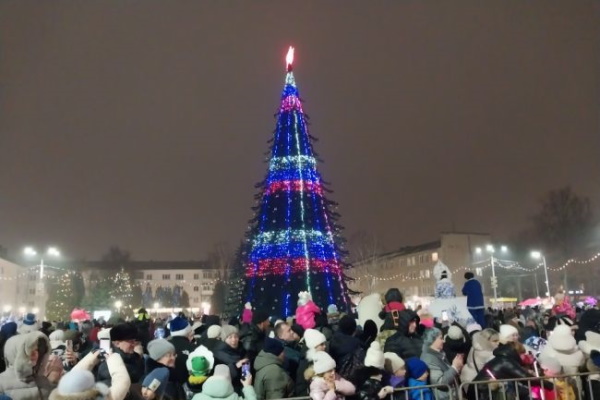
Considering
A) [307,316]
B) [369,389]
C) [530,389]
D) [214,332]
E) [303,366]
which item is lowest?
[530,389]

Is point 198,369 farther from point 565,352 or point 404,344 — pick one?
point 565,352

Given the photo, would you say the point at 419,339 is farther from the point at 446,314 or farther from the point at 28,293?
the point at 28,293

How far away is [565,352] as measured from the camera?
7.22 meters

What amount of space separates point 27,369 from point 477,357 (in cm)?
547

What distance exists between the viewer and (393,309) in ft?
30.2

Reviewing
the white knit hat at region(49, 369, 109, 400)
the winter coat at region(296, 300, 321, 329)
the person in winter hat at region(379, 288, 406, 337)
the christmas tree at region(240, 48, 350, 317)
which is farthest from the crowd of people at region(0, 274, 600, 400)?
the christmas tree at region(240, 48, 350, 317)

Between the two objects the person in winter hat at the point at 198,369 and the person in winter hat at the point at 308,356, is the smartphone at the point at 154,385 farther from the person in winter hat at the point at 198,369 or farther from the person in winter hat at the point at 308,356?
the person in winter hat at the point at 308,356

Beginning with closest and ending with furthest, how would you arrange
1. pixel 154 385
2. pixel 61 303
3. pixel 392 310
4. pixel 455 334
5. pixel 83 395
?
1. pixel 83 395
2. pixel 154 385
3. pixel 455 334
4. pixel 392 310
5. pixel 61 303

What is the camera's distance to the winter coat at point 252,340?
8117mm

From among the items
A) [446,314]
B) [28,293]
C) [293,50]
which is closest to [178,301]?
[28,293]

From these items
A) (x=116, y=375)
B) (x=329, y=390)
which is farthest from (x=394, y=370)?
(x=116, y=375)

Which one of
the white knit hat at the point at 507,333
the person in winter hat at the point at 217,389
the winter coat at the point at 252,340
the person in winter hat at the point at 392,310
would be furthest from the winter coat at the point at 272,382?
the white knit hat at the point at 507,333

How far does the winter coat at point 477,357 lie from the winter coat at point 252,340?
294cm

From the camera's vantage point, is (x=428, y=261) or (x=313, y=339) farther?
(x=428, y=261)
